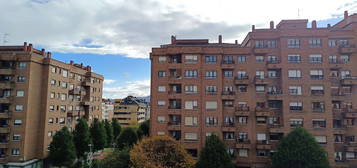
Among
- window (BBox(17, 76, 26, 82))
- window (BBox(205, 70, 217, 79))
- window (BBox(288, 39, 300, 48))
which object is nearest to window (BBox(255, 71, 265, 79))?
window (BBox(288, 39, 300, 48))

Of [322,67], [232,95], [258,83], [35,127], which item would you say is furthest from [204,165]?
[35,127]

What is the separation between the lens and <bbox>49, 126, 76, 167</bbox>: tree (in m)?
38.8

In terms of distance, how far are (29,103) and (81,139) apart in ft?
38.1

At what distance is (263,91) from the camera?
37.7 m

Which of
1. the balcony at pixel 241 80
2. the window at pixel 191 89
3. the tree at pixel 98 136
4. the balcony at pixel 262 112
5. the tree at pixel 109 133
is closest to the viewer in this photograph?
the balcony at pixel 262 112

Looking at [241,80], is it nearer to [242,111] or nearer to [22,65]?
[242,111]

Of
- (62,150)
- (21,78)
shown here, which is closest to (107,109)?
(21,78)

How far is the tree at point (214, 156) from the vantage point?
3139 cm

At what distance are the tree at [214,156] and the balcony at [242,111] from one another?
6.63 m

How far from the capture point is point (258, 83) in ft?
121

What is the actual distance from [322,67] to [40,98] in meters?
50.5

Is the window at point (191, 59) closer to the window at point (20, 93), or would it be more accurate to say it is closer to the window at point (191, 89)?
the window at point (191, 89)

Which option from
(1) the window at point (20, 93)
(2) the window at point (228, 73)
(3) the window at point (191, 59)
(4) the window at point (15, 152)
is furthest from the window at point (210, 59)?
(4) the window at point (15, 152)

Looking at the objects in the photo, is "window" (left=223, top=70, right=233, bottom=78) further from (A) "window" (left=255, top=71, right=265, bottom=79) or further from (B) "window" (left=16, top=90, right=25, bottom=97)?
(B) "window" (left=16, top=90, right=25, bottom=97)
